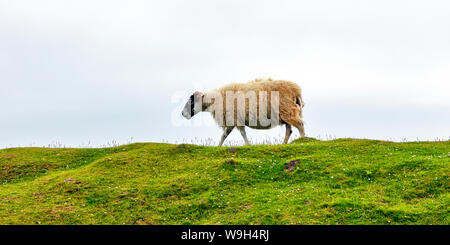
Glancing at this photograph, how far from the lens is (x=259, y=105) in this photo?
67.8ft

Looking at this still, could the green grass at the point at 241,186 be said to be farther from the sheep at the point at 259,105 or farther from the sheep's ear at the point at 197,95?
the sheep's ear at the point at 197,95

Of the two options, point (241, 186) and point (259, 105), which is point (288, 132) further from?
point (241, 186)

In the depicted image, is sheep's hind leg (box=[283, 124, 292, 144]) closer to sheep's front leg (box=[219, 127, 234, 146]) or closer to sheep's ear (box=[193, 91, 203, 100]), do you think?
sheep's front leg (box=[219, 127, 234, 146])

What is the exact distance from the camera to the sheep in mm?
20500

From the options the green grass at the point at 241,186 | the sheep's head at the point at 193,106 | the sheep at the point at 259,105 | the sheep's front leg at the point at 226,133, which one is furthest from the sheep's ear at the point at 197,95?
the green grass at the point at 241,186

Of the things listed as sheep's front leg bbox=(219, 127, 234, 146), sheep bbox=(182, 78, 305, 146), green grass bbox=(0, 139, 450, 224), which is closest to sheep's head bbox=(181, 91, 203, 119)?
sheep bbox=(182, 78, 305, 146)

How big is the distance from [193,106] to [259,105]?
3815 millimetres

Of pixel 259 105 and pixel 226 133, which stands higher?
pixel 259 105

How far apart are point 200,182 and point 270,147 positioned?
4.56 metres

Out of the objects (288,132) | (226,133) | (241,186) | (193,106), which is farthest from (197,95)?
(241,186)
